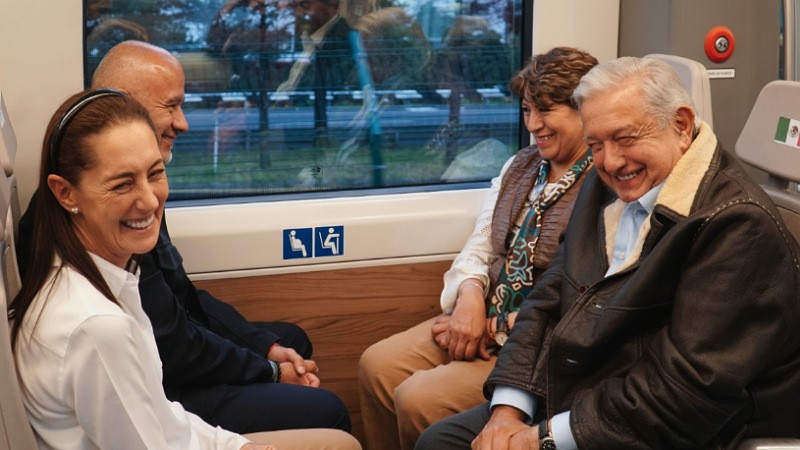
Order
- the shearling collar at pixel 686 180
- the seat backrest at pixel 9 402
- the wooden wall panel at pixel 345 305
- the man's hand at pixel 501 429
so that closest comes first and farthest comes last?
the seat backrest at pixel 9 402 < the shearling collar at pixel 686 180 < the man's hand at pixel 501 429 < the wooden wall panel at pixel 345 305

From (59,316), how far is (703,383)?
123 cm

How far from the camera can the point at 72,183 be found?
177cm

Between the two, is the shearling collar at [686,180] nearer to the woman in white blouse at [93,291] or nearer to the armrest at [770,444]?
the armrest at [770,444]

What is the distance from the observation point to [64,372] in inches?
64.4

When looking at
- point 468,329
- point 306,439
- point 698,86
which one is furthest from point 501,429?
point 698,86

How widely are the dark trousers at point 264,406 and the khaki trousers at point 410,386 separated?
20cm

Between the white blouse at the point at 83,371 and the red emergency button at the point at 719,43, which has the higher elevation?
the red emergency button at the point at 719,43

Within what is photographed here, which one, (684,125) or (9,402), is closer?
(9,402)

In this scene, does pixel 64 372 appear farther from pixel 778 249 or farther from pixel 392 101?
pixel 392 101

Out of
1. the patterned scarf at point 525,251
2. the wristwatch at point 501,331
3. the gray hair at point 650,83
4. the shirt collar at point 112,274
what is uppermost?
the gray hair at point 650,83

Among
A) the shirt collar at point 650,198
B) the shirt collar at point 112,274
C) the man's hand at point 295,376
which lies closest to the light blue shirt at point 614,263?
the shirt collar at point 650,198

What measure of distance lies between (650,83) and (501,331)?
1001mm

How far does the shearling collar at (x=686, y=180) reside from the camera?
2.07m

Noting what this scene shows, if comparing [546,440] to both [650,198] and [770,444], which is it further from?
[650,198]
